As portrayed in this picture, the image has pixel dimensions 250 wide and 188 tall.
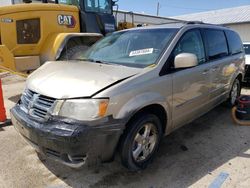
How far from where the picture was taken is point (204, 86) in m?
4.46

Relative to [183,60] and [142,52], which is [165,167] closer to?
[183,60]

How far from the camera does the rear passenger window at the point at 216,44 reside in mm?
4723

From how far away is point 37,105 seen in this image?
3131 mm

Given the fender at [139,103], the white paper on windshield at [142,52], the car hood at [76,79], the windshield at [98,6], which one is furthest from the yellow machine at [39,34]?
the fender at [139,103]

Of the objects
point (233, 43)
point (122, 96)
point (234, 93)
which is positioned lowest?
point (234, 93)

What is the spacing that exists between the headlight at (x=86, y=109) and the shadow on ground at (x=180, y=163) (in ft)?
3.03

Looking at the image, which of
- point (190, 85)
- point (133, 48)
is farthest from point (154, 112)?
point (133, 48)

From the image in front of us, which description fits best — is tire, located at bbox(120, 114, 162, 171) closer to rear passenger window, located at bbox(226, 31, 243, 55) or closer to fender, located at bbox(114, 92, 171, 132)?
fender, located at bbox(114, 92, 171, 132)

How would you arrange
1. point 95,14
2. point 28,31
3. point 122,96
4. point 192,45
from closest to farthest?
point 122,96, point 192,45, point 28,31, point 95,14

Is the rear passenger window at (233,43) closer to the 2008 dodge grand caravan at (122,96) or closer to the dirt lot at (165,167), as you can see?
the 2008 dodge grand caravan at (122,96)

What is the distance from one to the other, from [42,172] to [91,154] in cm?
102

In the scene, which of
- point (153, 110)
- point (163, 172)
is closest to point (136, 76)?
point (153, 110)

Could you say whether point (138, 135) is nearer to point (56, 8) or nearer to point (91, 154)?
point (91, 154)

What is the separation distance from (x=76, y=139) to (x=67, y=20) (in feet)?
18.0
